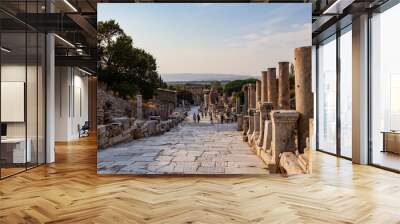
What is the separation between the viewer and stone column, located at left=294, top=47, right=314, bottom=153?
6.12 m

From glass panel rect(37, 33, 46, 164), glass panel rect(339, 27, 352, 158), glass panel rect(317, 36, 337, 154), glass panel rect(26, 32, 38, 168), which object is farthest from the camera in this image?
glass panel rect(317, 36, 337, 154)

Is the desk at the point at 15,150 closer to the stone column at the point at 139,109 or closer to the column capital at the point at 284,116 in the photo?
the stone column at the point at 139,109

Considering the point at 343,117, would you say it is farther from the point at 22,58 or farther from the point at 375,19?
the point at 22,58

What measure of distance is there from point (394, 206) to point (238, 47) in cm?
319

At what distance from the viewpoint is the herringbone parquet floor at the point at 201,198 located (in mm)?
4230

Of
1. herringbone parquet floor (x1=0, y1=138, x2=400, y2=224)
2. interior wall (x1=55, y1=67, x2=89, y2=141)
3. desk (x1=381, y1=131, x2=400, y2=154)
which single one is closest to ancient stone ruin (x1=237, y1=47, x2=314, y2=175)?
herringbone parquet floor (x1=0, y1=138, x2=400, y2=224)

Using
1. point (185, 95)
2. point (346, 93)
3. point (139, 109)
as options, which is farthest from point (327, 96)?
point (139, 109)

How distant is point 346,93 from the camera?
9086mm

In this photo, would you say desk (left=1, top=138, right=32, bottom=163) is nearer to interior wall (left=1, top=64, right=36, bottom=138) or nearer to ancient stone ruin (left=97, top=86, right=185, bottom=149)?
interior wall (left=1, top=64, right=36, bottom=138)

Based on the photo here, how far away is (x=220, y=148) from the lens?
6379mm

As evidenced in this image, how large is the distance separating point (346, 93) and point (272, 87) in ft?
11.9

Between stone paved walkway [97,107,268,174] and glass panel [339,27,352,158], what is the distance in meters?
3.62

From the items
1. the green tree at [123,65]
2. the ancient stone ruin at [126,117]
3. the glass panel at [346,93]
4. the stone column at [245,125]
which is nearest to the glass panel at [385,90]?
the glass panel at [346,93]

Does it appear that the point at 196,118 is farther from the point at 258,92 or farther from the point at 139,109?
the point at 258,92
